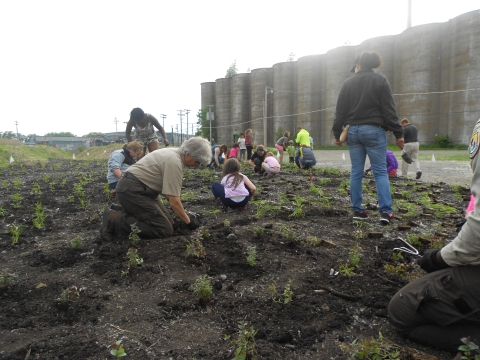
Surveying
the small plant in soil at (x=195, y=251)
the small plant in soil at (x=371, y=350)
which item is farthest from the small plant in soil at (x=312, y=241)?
the small plant in soil at (x=371, y=350)

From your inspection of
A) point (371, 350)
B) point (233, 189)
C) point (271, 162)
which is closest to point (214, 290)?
point (371, 350)

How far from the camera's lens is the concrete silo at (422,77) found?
99.3 ft

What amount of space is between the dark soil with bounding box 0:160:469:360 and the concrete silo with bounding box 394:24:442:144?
29372 millimetres

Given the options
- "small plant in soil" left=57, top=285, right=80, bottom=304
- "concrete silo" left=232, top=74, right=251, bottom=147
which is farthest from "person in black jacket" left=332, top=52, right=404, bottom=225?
"concrete silo" left=232, top=74, right=251, bottom=147

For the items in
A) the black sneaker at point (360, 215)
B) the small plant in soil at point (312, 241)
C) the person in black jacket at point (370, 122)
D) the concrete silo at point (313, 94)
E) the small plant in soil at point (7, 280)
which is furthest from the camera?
the concrete silo at point (313, 94)

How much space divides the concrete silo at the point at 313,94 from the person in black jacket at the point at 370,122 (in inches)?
1422

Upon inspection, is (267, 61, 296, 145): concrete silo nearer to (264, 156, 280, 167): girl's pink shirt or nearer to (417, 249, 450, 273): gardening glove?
(264, 156, 280, 167): girl's pink shirt

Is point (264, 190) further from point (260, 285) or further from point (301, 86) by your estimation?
point (301, 86)

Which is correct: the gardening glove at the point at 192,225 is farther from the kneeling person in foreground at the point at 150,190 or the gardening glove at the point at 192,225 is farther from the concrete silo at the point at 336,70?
the concrete silo at the point at 336,70

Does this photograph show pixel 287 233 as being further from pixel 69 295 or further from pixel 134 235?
pixel 69 295

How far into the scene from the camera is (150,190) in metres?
4.20

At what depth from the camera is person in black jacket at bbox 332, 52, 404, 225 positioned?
4572 millimetres

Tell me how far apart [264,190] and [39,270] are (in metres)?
4.87

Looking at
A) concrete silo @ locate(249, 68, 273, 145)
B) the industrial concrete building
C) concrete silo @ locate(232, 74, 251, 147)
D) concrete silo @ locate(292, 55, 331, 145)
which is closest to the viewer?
the industrial concrete building
